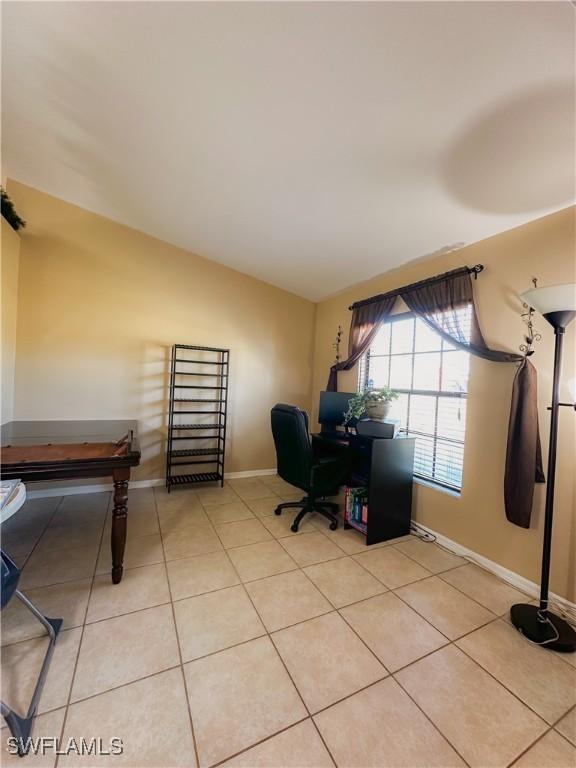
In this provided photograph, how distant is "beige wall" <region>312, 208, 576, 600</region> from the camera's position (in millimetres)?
1760

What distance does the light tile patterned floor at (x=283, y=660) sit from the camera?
3.41ft

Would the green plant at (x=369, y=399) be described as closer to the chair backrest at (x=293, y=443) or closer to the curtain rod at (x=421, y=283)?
the chair backrest at (x=293, y=443)

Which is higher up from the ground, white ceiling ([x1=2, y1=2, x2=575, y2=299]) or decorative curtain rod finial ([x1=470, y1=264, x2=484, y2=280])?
white ceiling ([x1=2, y1=2, x2=575, y2=299])

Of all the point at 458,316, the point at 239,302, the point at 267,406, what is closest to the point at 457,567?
the point at 458,316

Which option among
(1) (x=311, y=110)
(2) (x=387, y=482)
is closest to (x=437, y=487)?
(2) (x=387, y=482)

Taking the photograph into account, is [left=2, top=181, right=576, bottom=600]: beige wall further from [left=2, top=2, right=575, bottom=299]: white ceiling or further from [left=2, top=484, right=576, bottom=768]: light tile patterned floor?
[left=2, top=484, right=576, bottom=768]: light tile patterned floor

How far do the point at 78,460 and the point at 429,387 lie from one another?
272 cm

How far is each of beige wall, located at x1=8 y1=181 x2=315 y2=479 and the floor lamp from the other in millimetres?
2918

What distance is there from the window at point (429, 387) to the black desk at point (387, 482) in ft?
0.77

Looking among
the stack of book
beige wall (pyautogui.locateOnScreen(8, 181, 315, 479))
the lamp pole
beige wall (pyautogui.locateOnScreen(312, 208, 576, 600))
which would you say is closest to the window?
beige wall (pyautogui.locateOnScreen(312, 208, 576, 600))

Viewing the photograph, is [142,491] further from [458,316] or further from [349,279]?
[458,316]

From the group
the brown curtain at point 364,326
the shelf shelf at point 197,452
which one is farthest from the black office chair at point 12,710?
the brown curtain at point 364,326

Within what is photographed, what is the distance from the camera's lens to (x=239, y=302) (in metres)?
3.82

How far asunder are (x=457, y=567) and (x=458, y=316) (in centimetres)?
189
